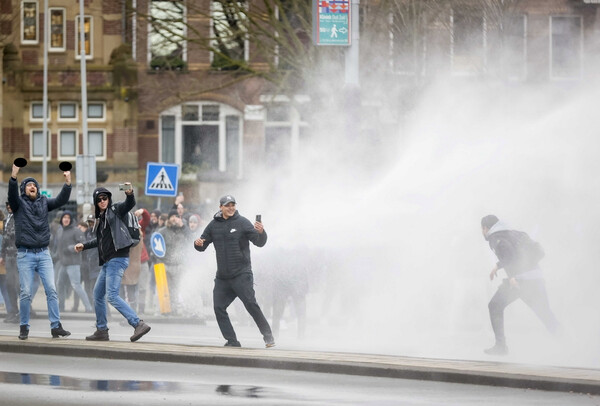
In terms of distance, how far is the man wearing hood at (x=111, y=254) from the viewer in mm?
15484

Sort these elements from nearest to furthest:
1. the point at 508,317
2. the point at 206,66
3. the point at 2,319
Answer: the point at 508,317 → the point at 2,319 → the point at 206,66

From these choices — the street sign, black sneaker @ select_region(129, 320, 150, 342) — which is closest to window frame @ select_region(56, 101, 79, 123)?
the street sign

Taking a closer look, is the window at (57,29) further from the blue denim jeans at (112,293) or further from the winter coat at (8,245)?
the blue denim jeans at (112,293)

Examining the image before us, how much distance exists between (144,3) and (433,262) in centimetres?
1827

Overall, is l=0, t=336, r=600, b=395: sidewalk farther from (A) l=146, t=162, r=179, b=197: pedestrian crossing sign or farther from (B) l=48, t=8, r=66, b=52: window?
(B) l=48, t=8, r=66, b=52: window

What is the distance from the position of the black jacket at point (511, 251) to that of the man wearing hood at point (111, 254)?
3915mm

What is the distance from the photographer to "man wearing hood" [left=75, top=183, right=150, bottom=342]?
610 inches

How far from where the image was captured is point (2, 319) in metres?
21.7

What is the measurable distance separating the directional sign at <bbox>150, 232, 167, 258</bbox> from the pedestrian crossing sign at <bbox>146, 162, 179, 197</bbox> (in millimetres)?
5203

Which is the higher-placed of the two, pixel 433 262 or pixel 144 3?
pixel 144 3

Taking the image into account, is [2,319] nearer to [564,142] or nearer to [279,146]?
[564,142]

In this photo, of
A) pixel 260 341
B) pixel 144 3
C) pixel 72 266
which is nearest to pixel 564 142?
pixel 260 341

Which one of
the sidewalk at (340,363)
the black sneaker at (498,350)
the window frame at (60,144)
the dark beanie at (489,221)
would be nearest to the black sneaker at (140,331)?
the sidewalk at (340,363)

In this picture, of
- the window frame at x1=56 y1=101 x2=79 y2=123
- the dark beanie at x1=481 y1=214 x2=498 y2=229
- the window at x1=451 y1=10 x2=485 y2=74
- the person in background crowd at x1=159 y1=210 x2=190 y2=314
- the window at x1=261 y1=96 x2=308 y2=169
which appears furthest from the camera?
the window frame at x1=56 y1=101 x2=79 y2=123
